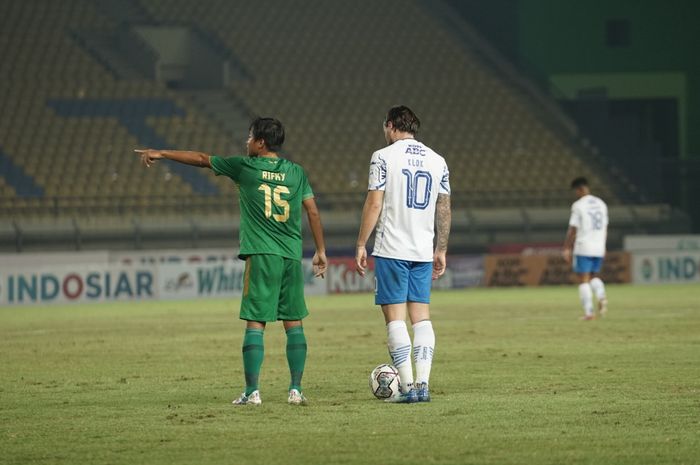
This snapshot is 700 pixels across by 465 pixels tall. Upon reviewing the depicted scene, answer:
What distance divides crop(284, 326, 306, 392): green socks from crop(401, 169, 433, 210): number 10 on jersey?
135cm

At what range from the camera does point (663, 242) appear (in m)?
39.3

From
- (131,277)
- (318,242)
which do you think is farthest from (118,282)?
(318,242)

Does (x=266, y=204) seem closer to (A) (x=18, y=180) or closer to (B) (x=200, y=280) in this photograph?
(B) (x=200, y=280)

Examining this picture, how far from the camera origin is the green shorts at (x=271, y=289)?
1020 cm

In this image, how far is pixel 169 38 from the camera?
4550 cm

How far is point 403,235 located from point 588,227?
534 inches

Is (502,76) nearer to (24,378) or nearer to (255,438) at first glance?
(24,378)

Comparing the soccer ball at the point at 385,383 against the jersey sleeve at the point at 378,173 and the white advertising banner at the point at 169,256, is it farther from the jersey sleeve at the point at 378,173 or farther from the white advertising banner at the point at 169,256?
the white advertising banner at the point at 169,256

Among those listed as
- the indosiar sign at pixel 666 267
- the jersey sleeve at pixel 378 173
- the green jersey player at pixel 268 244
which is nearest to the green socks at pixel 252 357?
the green jersey player at pixel 268 244


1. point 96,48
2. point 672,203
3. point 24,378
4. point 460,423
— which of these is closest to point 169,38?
point 96,48

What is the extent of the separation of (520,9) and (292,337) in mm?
41275

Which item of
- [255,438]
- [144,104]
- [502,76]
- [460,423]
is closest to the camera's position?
[255,438]

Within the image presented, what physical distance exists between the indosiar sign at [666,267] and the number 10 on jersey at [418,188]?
29128mm

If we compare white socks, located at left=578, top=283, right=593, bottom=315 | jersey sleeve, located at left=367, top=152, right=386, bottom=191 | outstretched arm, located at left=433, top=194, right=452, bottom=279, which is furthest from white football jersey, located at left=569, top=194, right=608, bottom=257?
jersey sleeve, located at left=367, top=152, right=386, bottom=191
